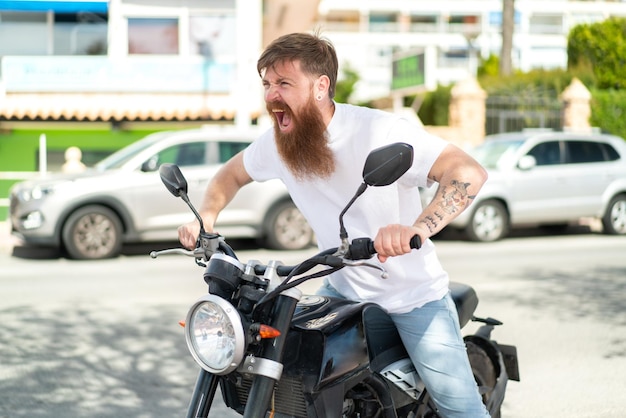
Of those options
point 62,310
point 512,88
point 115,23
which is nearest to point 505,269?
point 62,310

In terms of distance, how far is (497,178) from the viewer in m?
14.0

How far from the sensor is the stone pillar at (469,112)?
2317cm

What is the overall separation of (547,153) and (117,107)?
10.4m

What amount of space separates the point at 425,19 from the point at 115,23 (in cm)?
6364

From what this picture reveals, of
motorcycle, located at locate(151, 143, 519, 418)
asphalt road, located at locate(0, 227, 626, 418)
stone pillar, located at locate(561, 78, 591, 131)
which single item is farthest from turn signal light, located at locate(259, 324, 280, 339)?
stone pillar, located at locate(561, 78, 591, 131)

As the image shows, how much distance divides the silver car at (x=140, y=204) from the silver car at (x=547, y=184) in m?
2.61

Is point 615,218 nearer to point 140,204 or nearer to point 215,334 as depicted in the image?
point 140,204

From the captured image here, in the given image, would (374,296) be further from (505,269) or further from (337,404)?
(505,269)

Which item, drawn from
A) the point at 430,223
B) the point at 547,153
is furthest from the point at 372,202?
the point at 547,153

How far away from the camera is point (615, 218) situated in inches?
594

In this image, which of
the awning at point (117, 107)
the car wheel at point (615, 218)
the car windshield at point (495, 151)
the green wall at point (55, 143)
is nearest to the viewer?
the car windshield at point (495, 151)

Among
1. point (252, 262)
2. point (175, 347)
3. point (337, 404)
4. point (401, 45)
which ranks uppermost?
point (401, 45)

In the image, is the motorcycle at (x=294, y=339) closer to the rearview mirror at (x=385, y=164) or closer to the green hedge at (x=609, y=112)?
the rearview mirror at (x=385, y=164)

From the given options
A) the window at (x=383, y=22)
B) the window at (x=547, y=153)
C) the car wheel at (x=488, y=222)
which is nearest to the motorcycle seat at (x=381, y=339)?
the car wheel at (x=488, y=222)
